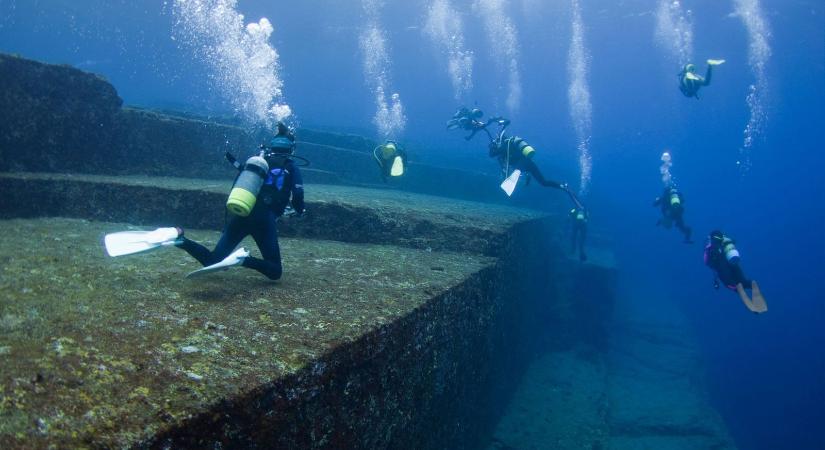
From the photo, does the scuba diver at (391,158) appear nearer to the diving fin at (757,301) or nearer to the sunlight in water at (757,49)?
the diving fin at (757,301)

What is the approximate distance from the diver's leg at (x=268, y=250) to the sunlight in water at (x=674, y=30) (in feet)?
139

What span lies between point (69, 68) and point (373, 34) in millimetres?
57302

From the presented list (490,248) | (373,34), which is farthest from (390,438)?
(373,34)

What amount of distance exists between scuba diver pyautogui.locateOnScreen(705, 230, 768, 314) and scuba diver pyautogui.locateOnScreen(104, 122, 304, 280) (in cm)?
741

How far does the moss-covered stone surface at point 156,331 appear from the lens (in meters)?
1.58

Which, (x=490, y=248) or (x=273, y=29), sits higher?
(x=273, y=29)

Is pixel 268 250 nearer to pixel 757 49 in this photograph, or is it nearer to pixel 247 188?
pixel 247 188

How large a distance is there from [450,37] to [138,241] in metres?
61.4

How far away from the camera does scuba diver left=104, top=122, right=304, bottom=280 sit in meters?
3.12

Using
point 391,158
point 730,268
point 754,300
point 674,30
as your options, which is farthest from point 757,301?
point 674,30

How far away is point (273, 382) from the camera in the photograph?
2.00 meters

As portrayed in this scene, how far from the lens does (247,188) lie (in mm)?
3049

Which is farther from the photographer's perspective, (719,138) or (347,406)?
(719,138)

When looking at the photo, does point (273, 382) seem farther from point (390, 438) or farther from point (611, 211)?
point (611, 211)
